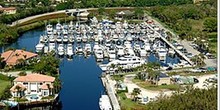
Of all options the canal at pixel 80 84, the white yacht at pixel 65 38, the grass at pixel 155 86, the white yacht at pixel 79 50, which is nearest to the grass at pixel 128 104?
the canal at pixel 80 84

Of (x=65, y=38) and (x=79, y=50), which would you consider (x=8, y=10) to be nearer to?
(x=65, y=38)

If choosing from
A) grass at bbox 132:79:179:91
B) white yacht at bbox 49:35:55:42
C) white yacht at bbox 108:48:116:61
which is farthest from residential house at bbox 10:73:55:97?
white yacht at bbox 49:35:55:42

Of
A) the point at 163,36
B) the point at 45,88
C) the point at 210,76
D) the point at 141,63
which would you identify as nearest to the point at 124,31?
the point at 163,36

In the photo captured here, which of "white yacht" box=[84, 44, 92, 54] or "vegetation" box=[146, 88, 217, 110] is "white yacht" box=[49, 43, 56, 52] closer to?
"white yacht" box=[84, 44, 92, 54]

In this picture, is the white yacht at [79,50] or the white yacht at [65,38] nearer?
the white yacht at [79,50]

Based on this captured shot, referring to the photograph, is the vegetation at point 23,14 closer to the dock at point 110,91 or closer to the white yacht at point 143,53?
the white yacht at point 143,53

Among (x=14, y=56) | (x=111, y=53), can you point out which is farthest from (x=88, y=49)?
(x=14, y=56)

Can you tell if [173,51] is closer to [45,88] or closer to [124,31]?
[124,31]
